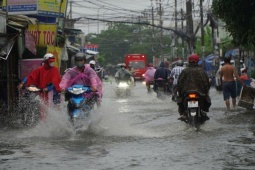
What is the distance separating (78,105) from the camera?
12.0 m

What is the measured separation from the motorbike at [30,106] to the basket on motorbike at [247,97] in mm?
6396

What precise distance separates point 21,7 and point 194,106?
22.3 ft

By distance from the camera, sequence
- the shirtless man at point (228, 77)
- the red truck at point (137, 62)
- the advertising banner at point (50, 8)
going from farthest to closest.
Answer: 1. the red truck at point (137, 62)
2. the advertising banner at point (50, 8)
3. the shirtless man at point (228, 77)

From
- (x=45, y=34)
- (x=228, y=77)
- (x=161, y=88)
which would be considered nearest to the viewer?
(x=228, y=77)

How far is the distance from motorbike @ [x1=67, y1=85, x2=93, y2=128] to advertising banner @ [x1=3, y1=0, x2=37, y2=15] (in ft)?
20.0

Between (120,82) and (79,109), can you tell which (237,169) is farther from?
(120,82)

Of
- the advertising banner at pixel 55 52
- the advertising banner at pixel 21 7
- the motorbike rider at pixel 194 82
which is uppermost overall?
the advertising banner at pixel 21 7

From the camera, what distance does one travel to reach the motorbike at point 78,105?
473 inches

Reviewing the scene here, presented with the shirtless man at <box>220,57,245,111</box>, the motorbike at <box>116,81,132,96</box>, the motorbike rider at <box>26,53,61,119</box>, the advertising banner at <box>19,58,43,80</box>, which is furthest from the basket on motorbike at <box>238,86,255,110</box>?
the motorbike at <box>116,81,132,96</box>

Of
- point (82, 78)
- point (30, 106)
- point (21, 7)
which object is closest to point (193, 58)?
point (82, 78)

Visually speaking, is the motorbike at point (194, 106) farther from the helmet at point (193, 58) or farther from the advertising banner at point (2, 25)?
the advertising banner at point (2, 25)

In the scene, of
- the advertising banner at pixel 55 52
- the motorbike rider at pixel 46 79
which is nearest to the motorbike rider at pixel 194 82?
the motorbike rider at pixel 46 79

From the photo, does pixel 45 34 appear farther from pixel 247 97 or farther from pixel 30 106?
pixel 247 97

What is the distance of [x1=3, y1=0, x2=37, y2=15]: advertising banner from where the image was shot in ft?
57.9
